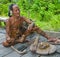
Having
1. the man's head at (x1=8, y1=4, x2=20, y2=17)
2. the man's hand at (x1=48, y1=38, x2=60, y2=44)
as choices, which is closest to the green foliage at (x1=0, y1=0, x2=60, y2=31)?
the man's hand at (x1=48, y1=38, x2=60, y2=44)

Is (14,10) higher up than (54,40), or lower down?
higher up

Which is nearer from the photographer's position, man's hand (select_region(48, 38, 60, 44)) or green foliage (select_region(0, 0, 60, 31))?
man's hand (select_region(48, 38, 60, 44))

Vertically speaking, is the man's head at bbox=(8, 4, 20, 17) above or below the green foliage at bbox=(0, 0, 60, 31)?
above

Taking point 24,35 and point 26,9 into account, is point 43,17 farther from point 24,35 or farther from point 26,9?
point 24,35

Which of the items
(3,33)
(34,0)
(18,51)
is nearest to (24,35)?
(18,51)

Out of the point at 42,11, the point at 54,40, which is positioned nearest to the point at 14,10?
the point at 54,40

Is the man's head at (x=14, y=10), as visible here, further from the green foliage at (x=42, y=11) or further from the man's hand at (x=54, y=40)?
the green foliage at (x=42, y=11)

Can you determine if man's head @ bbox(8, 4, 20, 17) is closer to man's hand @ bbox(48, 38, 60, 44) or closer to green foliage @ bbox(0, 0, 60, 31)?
man's hand @ bbox(48, 38, 60, 44)

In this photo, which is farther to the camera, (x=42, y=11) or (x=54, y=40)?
(x=42, y=11)

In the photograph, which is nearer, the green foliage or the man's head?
the man's head

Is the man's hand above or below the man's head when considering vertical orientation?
below

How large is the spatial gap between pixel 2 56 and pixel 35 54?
72 cm

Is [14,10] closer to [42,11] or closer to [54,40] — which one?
[54,40]

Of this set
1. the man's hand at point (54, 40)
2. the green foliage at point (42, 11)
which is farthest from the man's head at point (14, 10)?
the green foliage at point (42, 11)
